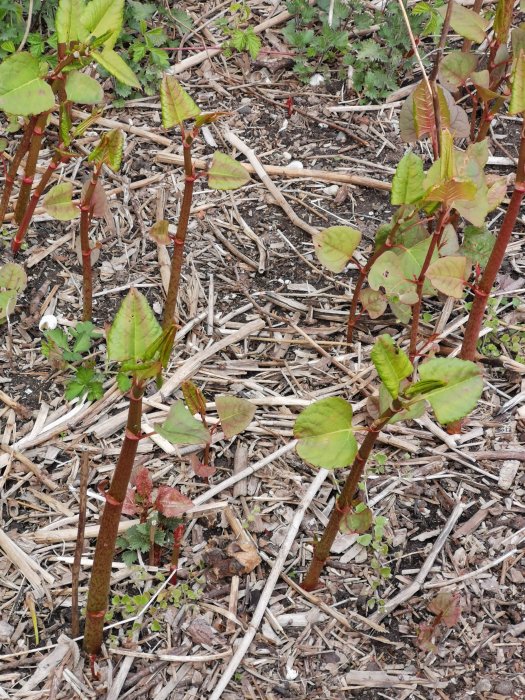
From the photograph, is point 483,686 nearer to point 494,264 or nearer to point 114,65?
point 494,264

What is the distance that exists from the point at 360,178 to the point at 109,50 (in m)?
1.01

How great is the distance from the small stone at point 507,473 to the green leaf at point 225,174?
913 millimetres

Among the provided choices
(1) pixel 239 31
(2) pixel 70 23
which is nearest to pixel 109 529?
(2) pixel 70 23

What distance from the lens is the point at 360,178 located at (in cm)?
265

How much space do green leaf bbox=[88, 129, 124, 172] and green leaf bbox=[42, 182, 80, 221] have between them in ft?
0.41

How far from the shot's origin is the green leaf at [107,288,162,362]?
1.27m

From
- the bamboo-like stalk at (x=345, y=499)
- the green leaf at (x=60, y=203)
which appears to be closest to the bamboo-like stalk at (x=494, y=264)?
the bamboo-like stalk at (x=345, y=499)

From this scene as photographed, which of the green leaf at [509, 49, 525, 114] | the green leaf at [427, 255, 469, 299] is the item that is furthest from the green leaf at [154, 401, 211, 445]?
the green leaf at [509, 49, 525, 114]

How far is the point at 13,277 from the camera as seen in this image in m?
2.19

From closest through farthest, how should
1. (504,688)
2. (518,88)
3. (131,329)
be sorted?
(131,329), (518,88), (504,688)

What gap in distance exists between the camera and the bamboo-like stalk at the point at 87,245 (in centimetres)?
200

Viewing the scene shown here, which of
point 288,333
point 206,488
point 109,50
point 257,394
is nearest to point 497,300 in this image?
point 288,333

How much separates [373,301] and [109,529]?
37.4 inches

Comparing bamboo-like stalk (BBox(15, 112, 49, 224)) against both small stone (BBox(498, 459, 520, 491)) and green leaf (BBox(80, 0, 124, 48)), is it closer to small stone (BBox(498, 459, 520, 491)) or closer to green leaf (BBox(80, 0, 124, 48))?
green leaf (BBox(80, 0, 124, 48))
